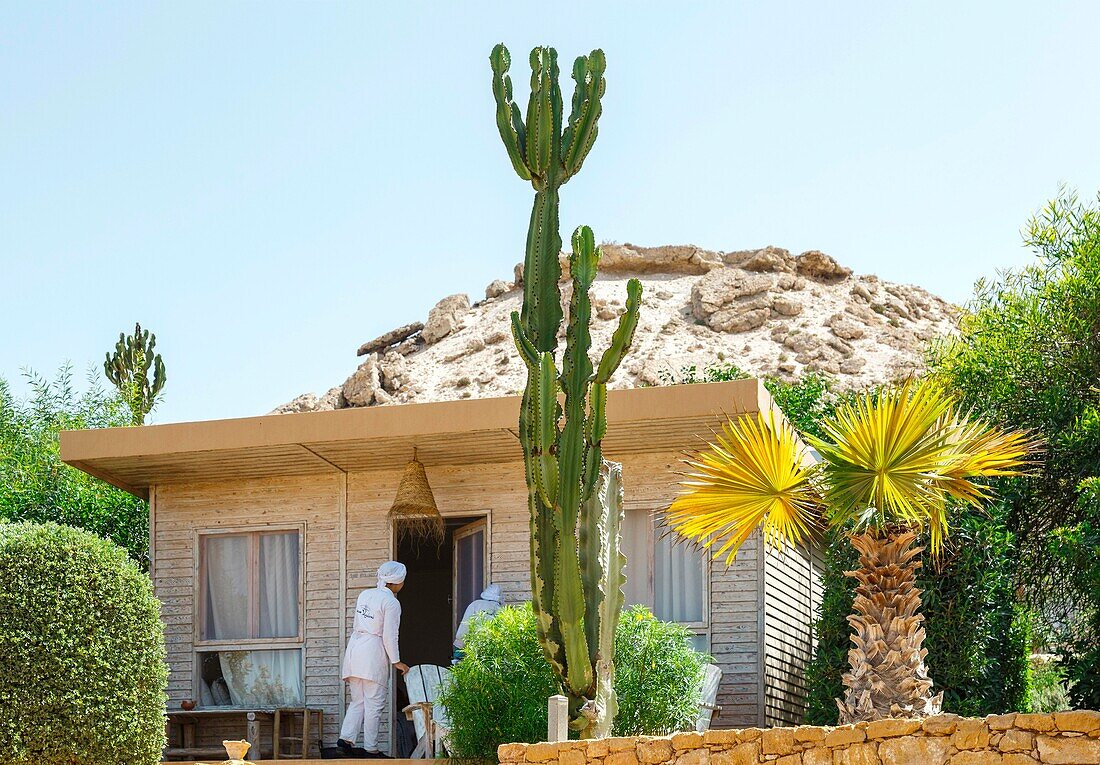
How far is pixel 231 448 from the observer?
13.9m

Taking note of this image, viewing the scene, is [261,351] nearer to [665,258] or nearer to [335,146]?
[335,146]

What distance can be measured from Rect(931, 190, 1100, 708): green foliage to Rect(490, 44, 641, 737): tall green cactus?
497 cm

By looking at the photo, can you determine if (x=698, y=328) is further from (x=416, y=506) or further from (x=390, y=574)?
(x=390, y=574)

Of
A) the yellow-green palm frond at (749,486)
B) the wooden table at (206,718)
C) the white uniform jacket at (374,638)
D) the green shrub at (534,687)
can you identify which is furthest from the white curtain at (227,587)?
the yellow-green palm frond at (749,486)

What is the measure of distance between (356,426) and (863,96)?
11233 millimetres

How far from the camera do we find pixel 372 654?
13.6 meters

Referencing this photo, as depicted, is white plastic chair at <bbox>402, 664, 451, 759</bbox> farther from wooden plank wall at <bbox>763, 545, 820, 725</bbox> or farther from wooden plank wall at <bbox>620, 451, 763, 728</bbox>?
wooden plank wall at <bbox>763, 545, 820, 725</bbox>

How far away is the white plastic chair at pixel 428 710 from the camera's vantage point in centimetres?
1211

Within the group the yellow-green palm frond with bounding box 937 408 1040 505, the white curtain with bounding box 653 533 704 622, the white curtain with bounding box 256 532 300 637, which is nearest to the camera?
the yellow-green palm frond with bounding box 937 408 1040 505

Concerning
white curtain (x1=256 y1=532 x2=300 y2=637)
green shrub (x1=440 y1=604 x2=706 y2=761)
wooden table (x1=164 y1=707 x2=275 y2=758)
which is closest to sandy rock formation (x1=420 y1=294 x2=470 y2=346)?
white curtain (x1=256 y1=532 x2=300 y2=637)

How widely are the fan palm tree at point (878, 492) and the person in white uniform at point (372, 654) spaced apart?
3.93m

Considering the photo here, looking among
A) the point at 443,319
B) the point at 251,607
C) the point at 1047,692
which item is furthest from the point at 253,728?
the point at 443,319

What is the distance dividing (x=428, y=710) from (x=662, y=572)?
2.73m

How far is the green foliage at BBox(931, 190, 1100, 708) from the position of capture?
51.9 feet
